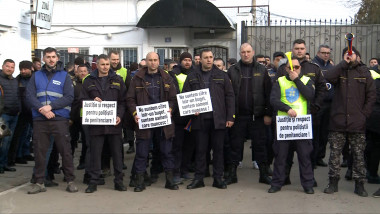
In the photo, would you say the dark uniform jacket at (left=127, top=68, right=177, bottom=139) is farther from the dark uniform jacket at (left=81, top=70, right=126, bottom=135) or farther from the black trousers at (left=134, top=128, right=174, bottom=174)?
the dark uniform jacket at (left=81, top=70, right=126, bottom=135)

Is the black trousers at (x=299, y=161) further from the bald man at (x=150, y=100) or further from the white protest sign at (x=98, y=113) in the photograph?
the white protest sign at (x=98, y=113)

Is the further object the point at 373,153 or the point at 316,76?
the point at 373,153

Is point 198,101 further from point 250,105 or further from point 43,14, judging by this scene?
point 43,14

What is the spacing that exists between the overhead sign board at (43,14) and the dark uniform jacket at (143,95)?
616 cm

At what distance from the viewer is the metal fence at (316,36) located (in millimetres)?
16969

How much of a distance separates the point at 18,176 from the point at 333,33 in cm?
1281

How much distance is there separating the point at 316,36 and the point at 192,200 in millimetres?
11991

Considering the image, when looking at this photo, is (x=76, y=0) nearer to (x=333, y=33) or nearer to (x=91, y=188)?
(x=333, y=33)

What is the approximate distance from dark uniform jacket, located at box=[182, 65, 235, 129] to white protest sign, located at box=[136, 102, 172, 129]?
22.3 inches

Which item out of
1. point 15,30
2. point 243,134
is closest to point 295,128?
point 243,134

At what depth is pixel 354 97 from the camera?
696 cm

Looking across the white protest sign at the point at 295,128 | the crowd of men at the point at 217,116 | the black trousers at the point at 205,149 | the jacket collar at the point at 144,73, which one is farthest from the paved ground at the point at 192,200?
the jacket collar at the point at 144,73

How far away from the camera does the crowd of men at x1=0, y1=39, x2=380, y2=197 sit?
23.1ft

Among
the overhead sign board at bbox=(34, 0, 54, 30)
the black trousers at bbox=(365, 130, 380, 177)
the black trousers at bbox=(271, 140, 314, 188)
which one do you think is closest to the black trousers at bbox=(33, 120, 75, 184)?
the black trousers at bbox=(271, 140, 314, 188)
